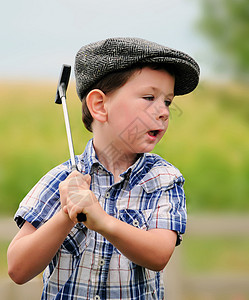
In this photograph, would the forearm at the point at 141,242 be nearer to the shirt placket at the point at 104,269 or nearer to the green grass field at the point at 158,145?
the shirt placket at the point at 104,269

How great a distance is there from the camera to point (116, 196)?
0.78 m

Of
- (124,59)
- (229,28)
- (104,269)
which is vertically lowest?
(104,269)

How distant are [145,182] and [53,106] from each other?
7.14 ft

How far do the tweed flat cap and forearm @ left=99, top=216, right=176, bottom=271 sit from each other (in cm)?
27

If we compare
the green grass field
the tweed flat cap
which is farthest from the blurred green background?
the tweed flat cap

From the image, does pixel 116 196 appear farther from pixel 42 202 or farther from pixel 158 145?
pixel 158 145

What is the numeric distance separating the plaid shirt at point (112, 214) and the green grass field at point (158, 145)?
1.84m

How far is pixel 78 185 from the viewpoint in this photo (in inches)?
27.5

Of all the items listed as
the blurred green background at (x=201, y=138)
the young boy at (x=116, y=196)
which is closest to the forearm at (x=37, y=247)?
the young boy at (x=116, y=196)

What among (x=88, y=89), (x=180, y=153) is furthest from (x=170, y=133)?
(x=88, y=89)

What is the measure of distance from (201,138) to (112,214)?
2299 millimetres

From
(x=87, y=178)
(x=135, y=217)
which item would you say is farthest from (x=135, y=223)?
(x=87, y=178)

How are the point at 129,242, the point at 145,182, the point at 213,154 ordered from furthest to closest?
1. the point at 213,154
2. the point at 145,182
3. the point at 129,242

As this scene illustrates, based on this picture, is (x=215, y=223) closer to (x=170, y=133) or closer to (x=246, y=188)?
(x=170, y=133)
